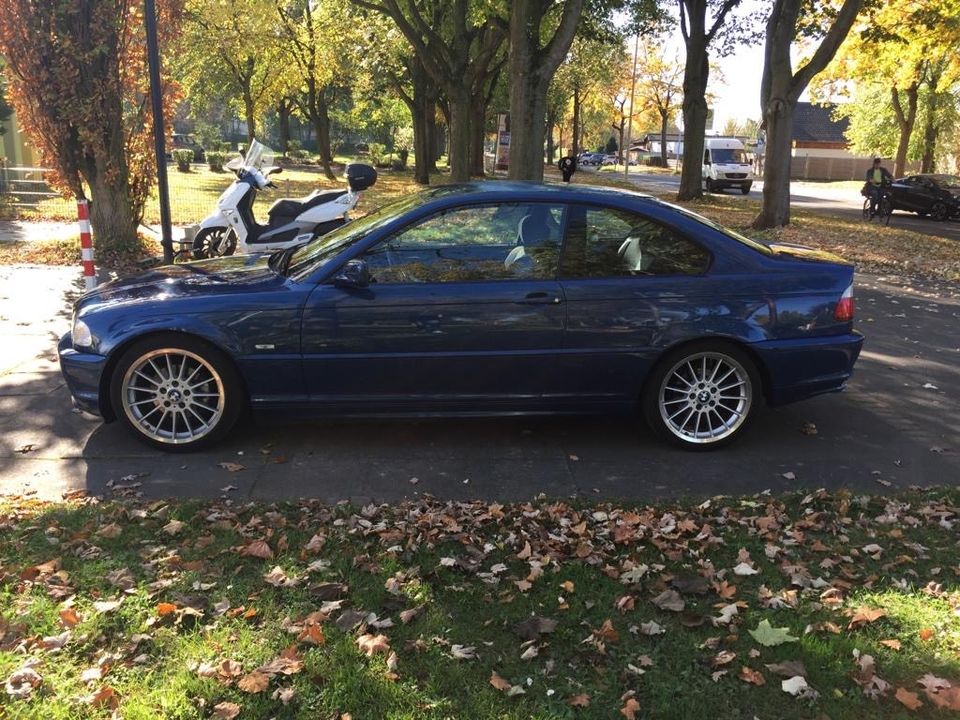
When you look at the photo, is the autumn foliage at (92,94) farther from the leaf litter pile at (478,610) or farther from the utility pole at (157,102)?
the leaf litter pile at (478,610)

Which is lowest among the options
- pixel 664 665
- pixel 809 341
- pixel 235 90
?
pixel 664 665

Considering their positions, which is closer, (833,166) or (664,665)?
(664,665)

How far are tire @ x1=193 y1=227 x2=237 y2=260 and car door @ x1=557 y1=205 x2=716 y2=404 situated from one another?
6.59 metres

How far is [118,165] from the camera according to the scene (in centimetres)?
1149

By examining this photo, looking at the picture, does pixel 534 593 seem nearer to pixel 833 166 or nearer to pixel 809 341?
pixel 809 341

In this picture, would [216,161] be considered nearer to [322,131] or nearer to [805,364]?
[322,131]

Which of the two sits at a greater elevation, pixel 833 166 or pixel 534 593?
pixel 833 166

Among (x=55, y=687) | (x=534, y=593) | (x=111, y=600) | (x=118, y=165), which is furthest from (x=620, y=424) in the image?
(x=118, y=165)

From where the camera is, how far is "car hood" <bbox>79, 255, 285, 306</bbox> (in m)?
4.76

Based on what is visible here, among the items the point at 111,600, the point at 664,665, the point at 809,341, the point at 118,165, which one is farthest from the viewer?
the point at 118,165

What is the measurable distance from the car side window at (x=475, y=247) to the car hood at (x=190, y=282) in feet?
2.36

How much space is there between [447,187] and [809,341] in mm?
2503

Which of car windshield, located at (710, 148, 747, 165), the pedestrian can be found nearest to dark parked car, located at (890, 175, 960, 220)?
the pedestrian

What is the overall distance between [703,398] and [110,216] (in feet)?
32.5
